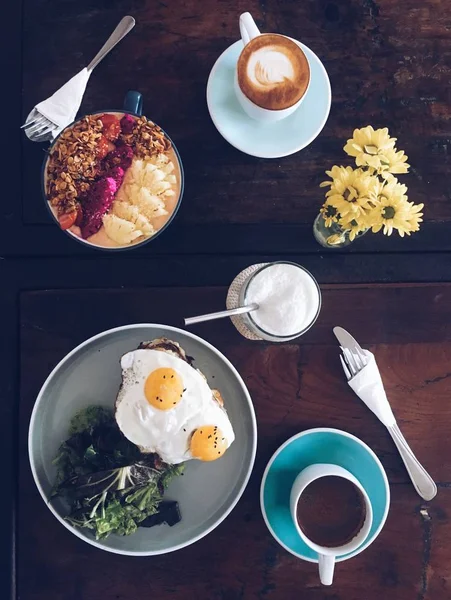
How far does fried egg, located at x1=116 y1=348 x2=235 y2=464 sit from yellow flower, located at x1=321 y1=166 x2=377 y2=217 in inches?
16.7

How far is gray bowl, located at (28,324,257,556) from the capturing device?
1.24 metres

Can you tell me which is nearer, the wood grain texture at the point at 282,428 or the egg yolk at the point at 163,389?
the egg yolk at the point at 163,389

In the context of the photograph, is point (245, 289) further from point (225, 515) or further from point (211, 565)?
point (211, 565)

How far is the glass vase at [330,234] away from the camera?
1.28 meters

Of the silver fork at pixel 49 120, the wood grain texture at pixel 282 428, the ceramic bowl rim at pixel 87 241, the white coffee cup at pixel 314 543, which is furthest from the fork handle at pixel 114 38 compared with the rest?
the white coffee cup at pixel 314 543

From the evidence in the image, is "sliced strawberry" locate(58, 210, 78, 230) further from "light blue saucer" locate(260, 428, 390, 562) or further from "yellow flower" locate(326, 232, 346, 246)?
"light blue saucer" locate(260, 428, 390, 562)

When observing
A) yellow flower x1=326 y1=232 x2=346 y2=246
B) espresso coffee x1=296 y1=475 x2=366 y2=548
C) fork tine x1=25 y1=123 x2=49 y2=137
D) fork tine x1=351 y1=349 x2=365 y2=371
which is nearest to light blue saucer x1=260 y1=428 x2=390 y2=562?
espresso coffee x1=296 y1=475 x2=366 y2=548

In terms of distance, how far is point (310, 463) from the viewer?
1.29 meters

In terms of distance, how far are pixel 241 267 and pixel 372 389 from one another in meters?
0.38

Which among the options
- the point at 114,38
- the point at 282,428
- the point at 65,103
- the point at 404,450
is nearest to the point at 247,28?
the point at 114,38

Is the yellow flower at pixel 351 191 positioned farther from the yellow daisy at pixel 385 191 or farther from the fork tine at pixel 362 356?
the fork tine at pixel 362 356

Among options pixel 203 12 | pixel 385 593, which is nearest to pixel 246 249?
pixel 203 12

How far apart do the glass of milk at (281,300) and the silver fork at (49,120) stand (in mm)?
529

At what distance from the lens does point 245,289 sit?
1.24 meters
